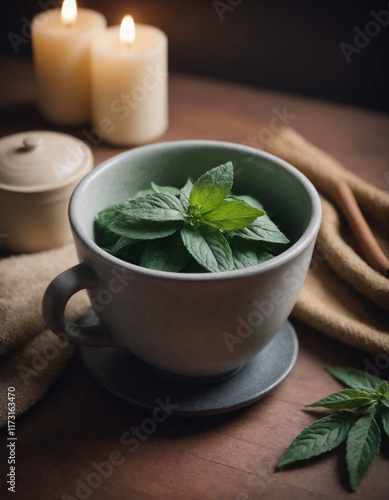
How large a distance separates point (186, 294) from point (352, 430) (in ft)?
0.72

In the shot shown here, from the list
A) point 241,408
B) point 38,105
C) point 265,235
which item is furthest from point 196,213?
point 38,105

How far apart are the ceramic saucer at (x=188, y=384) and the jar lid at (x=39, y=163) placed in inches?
9.2

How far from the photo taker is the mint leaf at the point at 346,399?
599 mm

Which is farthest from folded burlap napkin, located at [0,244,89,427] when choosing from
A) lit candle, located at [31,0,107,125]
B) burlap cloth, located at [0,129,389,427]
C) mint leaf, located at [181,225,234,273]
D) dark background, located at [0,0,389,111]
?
dark background, located at [0,0,389,111]

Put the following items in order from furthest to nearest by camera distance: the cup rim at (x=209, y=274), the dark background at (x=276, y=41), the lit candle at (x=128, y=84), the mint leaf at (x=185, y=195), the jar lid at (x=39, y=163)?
the dark background at (x=276, y=41) → the lit candle at (x=128, y=84) → the jar lid at (x=39, y=163) → the mint leaf at (x=185, y=195) → the cup rim at (x=209, y=274)

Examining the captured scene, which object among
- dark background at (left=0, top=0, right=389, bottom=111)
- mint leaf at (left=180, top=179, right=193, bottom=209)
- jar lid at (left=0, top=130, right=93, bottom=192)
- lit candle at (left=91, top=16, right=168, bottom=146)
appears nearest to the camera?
mint leaf at (left=180, top=179, right=193, bottom=209)

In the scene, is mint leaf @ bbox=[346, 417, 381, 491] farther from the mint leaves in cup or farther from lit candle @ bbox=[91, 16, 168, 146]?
lit candle @ bbox=[91, 16, 168, 146]

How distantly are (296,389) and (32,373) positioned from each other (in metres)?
0.29

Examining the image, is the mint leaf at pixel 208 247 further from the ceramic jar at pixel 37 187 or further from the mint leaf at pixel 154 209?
the ceramic jar at pixel 37 187

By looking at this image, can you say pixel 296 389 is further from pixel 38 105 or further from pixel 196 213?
pixel 38 105

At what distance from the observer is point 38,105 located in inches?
45.6

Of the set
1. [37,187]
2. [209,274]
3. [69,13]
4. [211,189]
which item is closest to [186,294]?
[209,274]

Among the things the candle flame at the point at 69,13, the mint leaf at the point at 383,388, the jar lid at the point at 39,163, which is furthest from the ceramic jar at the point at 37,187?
the mint leaf at the point at 383,388

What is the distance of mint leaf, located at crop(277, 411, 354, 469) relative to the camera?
56cm
